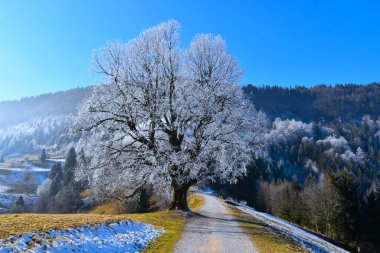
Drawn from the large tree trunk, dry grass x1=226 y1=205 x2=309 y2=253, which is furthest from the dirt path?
the large tree trunk

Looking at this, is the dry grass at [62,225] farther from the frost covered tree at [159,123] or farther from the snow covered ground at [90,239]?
the frost covered tree at [159,123]

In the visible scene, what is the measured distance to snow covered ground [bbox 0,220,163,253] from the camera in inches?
533

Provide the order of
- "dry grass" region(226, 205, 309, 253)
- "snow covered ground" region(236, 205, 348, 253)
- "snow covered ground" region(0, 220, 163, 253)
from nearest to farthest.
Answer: "snow covered ground" region(0, 220, 163, 253)
"dry grass" region(226, 205, 309, 253)
"snow covered ground" region(236, 205, 348, 253)

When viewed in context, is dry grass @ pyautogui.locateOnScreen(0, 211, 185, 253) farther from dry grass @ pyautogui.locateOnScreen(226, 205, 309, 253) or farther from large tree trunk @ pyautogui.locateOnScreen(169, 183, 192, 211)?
large tree trunk @ pyautogui.locateOnScreen(169, 183, 192, 211)

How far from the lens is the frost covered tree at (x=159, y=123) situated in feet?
92.9

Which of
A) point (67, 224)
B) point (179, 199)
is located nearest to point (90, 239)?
A: point (67, 224)

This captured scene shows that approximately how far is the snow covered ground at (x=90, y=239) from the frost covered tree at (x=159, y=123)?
714cm

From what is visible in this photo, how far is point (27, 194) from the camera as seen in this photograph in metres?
180

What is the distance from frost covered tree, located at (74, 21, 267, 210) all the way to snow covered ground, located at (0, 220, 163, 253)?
7.14 metres

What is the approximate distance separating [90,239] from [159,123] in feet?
44.9

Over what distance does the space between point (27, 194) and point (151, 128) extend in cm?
17244

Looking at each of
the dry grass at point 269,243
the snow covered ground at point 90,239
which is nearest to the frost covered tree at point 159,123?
the dry grass at point 269,243

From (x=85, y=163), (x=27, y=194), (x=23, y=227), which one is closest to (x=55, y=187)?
(x=27, y=194)

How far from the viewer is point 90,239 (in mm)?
16750
